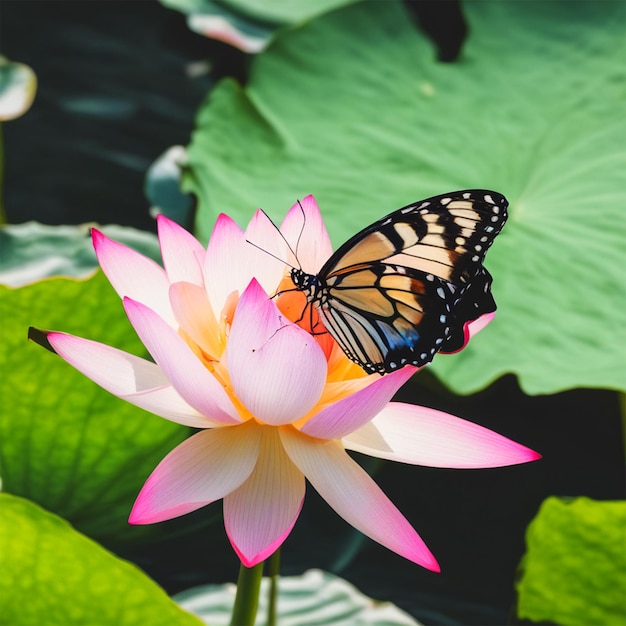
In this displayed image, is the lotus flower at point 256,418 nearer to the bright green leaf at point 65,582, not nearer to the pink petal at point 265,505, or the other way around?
the pink petal at point 265,505

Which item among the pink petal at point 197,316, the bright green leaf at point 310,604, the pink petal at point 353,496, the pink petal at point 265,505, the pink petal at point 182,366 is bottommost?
the bright green leaf at point 310,604

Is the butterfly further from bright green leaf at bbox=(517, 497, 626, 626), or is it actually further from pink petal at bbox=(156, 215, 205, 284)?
bright green leaf at bbox=(517, 497, 626, 626)

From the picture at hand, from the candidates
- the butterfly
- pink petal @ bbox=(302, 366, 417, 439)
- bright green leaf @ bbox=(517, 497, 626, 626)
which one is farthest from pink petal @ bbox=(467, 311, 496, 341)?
bright green leaf @ bbox=(517, 497, 626, 626)

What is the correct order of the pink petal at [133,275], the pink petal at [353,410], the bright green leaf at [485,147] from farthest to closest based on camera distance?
1. the bright green leaf at [485,147]
2. the pink petal at [133,275]
3. the pink petal at [353,410]

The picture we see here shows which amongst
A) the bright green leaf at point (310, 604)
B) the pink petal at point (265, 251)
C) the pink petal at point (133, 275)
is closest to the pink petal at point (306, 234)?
the pink petal at point (265, 251)

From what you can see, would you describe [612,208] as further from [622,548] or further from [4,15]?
[4,15]

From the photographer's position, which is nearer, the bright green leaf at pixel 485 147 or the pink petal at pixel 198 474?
the pink petal at pixel 198 474
